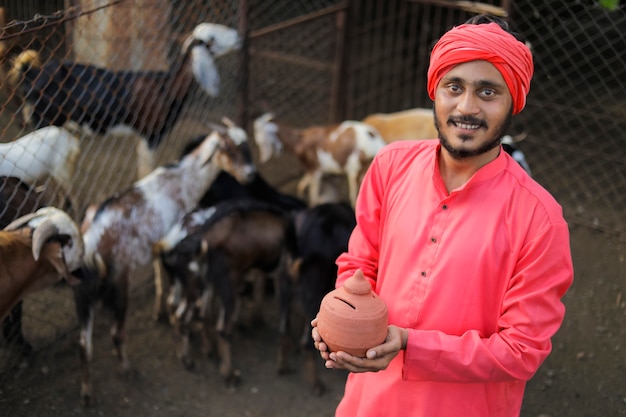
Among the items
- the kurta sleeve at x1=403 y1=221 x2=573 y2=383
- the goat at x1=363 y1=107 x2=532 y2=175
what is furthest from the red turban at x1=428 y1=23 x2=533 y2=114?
the goat at x1=363 y1=107 x2=532 y2=175

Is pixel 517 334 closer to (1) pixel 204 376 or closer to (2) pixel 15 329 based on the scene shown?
(1) pixel 204 376

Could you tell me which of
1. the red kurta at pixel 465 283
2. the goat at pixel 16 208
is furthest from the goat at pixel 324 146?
the red kurta at pixel 465 283

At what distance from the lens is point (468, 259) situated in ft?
6.30

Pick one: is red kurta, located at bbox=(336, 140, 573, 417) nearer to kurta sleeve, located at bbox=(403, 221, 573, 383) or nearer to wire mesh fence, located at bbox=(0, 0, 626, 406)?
kurta sleeve, located at bbox=(403, 221, 573, 383)

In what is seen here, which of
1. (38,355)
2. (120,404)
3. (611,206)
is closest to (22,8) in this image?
(38,355)

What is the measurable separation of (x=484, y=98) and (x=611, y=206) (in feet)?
16.9

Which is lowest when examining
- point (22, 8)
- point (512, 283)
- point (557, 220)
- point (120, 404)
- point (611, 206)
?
point (611, 206)

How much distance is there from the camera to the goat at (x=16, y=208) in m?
3.88

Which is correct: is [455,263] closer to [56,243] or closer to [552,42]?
[56,243]

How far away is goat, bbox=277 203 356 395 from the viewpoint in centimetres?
421

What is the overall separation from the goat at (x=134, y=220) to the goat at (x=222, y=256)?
0.64 feet

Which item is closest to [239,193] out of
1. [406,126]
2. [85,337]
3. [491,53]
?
[406,126]

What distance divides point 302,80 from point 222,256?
4724 mm

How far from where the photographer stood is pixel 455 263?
1.94 metres
